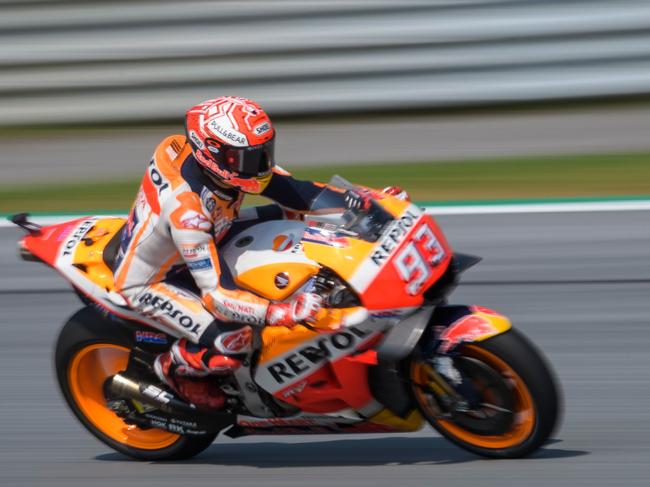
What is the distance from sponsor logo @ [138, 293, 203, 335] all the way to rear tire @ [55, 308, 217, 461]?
282mm

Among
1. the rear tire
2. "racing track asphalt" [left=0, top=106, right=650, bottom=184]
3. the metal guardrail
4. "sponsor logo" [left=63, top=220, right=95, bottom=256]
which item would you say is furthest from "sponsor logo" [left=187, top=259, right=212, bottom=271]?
the metal guardrail

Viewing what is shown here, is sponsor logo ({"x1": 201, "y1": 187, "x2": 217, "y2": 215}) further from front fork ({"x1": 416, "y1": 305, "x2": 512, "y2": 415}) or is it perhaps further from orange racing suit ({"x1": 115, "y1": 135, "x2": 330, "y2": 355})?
front fork ({"x1": 416, "y1": 305, "x2": 512, "y2": 415})

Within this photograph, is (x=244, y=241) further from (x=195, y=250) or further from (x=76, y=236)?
(x=76, y=236)

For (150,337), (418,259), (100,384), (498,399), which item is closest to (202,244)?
(150,337)

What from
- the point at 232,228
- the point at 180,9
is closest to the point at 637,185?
the point at 180,9

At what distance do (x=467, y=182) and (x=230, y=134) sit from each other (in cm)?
517

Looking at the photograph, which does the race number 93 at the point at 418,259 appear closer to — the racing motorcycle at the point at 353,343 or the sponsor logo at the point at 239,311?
the racing motorcycle at the point at 353,343

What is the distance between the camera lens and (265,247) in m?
4.37

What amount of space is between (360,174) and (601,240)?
8.58ft

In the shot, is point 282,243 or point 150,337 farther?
point 150,337

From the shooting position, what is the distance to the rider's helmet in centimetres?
422

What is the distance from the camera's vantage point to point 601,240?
743cm

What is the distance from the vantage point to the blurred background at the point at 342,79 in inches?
396

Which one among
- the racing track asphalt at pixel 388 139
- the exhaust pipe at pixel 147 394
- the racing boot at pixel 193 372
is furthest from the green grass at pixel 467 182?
the racing boot at pixel 193 372
